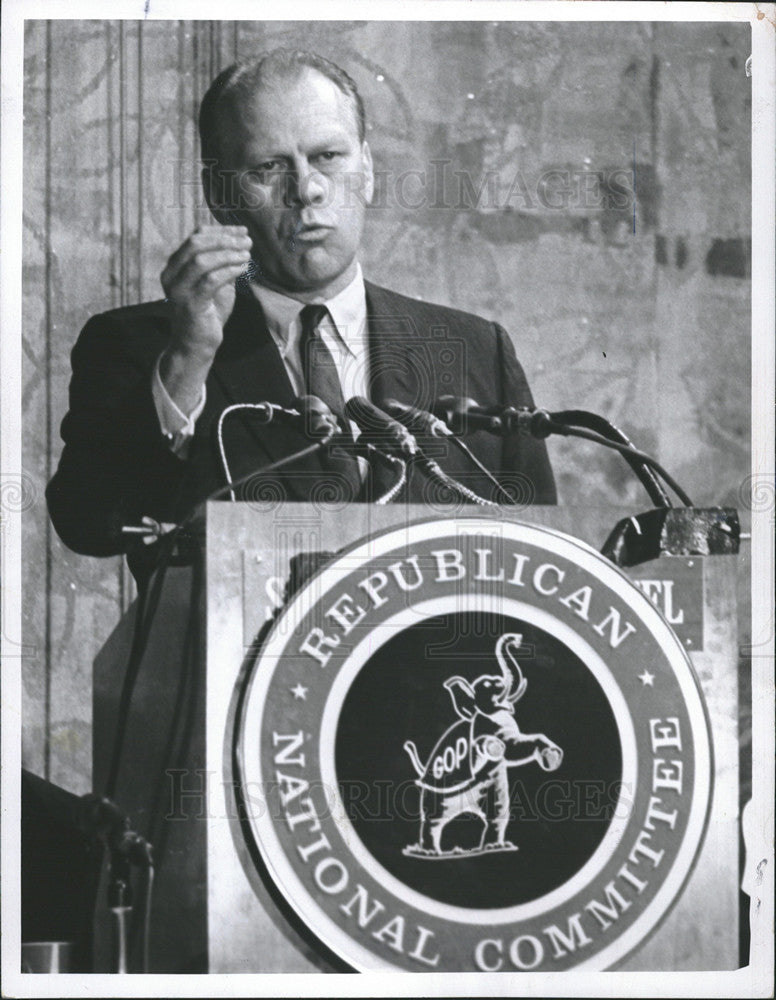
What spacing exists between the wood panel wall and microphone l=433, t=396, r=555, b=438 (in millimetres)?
47

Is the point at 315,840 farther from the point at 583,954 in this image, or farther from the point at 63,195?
the point at 63,195

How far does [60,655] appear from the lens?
2.13 m

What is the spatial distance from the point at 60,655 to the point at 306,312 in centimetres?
78

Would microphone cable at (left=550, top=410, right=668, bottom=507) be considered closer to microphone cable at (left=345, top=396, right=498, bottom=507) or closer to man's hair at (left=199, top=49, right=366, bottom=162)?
microphone cable at (left=345, top=396, right=498, bottom=507)

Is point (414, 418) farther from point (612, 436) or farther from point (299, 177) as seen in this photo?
point (299, 177)

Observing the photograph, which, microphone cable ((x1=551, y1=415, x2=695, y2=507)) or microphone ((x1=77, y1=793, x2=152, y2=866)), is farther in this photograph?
microphone cable ((x1=551, y1=415, x2=695, y2=507))

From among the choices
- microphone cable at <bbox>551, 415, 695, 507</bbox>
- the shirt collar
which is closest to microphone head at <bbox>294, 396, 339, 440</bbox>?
the shirt collar

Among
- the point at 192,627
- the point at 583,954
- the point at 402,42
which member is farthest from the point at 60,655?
the point at 402,42

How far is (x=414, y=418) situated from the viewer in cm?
216

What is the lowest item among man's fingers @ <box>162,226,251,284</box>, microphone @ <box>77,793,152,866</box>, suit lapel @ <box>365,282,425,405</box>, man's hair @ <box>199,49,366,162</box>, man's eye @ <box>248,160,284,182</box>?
microphone @ <box>77,793,152,866</box>

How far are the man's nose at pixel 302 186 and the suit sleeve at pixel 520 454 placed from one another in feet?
1.39

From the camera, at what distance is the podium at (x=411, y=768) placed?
2.09 m

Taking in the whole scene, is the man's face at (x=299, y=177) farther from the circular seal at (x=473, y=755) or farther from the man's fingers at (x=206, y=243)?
the circular seal at (x=473, y=755)

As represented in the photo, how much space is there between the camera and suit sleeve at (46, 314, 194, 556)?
213 centimetres
